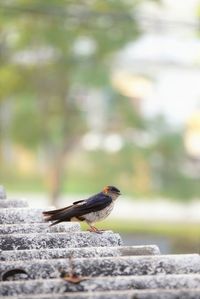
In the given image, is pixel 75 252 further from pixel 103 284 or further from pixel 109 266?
pixel 103 284

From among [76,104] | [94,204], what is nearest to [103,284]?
[94,204]

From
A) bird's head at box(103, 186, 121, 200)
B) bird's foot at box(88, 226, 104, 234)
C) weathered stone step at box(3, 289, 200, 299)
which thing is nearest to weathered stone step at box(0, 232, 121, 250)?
bird's foot at box(88, 226, 104, 234)

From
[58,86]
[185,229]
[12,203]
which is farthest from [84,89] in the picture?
[12,203]

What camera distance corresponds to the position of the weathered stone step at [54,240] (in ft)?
13.8

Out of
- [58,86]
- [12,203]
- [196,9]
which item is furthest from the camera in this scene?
[58,86]

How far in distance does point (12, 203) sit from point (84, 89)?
18306mm

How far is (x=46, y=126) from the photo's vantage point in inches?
929

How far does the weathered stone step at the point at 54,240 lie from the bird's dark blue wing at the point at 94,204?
0.18 meters

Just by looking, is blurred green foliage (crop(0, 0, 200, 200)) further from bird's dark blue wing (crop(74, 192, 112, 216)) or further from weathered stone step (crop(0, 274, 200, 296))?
weathered stone step (crop(0, 274, 200, 296))

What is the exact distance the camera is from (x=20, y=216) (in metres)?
5.03

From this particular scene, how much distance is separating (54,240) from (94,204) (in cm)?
55

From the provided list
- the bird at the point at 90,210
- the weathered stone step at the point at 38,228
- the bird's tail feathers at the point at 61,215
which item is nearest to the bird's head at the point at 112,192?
the bird at the point at 90,210

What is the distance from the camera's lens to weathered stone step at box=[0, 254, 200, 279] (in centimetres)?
360

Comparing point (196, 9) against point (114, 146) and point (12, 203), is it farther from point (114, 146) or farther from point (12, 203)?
point (12, 203)
